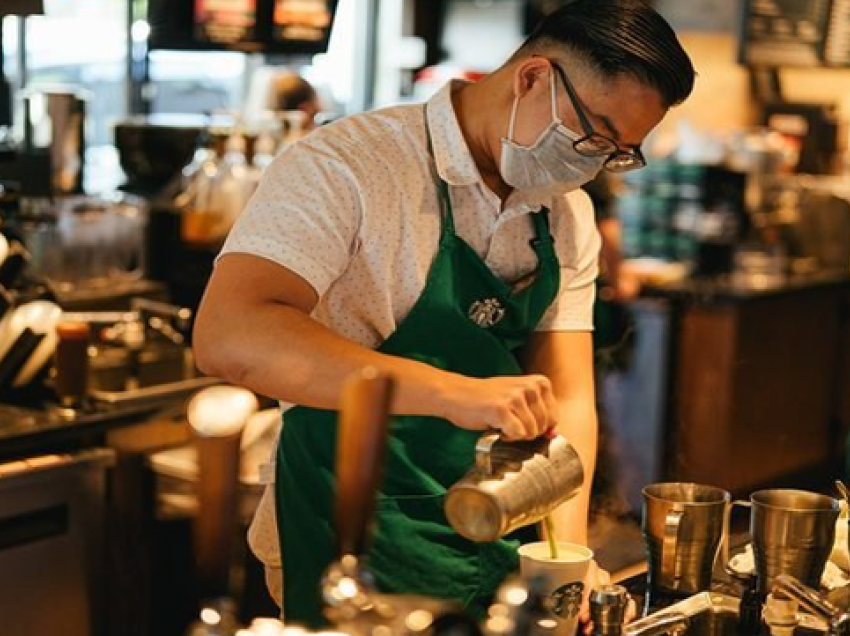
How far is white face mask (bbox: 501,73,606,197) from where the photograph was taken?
7.49 ft

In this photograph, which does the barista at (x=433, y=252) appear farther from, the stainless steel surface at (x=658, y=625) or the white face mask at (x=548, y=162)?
the stainless steel surface at (x=658, y=625)

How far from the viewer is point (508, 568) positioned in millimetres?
2391

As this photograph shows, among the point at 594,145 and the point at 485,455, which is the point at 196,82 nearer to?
the point at 594,145

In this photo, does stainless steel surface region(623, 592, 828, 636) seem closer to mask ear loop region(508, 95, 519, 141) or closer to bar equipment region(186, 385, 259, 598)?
mask ear loop region(508, 95, 519, 141)

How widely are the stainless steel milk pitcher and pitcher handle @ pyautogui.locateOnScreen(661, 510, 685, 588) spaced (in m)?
0.26

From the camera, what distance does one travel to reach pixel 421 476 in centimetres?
235

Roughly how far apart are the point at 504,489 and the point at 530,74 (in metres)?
0.73

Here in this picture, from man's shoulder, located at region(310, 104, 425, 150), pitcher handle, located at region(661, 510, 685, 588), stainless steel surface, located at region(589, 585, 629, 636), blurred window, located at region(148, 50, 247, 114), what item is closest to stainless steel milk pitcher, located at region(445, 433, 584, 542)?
stainless steel surface, located at region(589, 585, 629, 636)

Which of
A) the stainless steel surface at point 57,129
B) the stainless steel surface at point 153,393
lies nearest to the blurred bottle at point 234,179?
the stainless steel surface at point 57,129

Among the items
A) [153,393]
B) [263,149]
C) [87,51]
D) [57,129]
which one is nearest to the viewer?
[153,393]

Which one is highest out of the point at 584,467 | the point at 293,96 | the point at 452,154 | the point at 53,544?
the point at 452,154

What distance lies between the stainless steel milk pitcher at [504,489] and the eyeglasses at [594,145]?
53 cm

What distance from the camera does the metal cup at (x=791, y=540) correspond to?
86.0 inches

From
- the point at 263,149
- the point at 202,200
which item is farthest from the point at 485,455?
the point at 263,149
